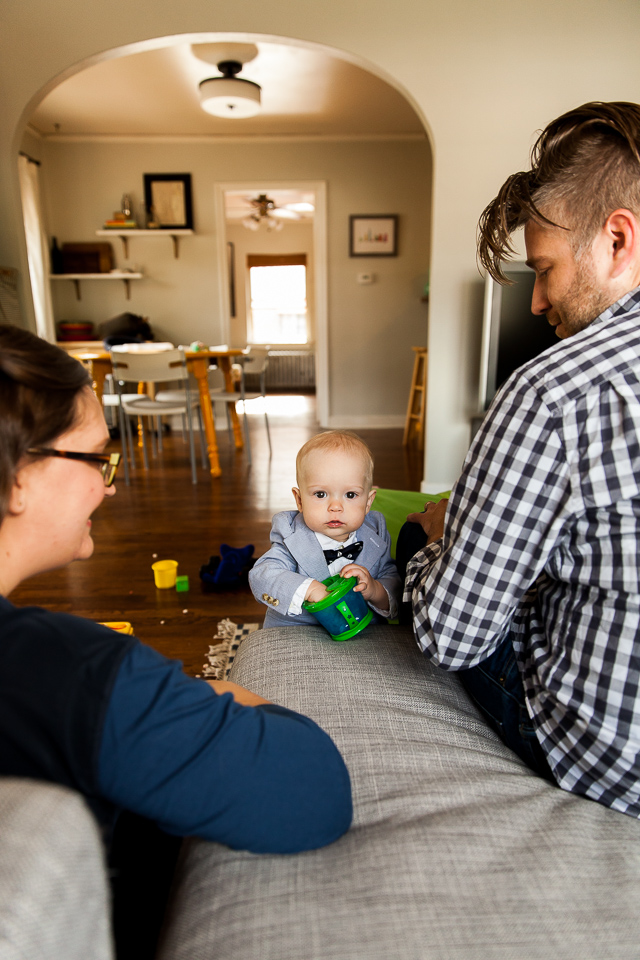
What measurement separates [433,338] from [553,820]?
10.6 ft

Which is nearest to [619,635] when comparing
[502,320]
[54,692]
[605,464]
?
[605,464]

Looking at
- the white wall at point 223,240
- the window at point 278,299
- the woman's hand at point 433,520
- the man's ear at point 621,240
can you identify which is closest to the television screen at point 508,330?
the woman's hand at point 433,520

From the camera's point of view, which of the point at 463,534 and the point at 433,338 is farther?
the point at 433,338

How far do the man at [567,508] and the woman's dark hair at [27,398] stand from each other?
53 centimetres

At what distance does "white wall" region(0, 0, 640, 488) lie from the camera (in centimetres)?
327

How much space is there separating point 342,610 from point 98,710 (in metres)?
0.70

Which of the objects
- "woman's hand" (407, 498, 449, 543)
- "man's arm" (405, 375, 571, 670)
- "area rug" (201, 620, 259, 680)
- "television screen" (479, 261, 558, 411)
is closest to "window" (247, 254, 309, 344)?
"television screen" (479, 261, 558, 411)

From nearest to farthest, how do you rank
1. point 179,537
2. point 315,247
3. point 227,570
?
1. point 227,570
2. point 179,537
3. point 315,247

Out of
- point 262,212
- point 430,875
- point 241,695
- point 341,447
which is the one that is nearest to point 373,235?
point 262,212

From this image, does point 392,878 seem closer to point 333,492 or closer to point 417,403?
point 333,492

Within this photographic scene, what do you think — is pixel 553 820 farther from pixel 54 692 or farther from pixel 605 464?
pixel 54 692

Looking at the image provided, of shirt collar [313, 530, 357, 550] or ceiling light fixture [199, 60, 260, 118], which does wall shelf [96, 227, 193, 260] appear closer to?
ceiling light fixture [199, 60, 260, 118]

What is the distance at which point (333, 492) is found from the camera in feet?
4.47

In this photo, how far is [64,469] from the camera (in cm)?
71
